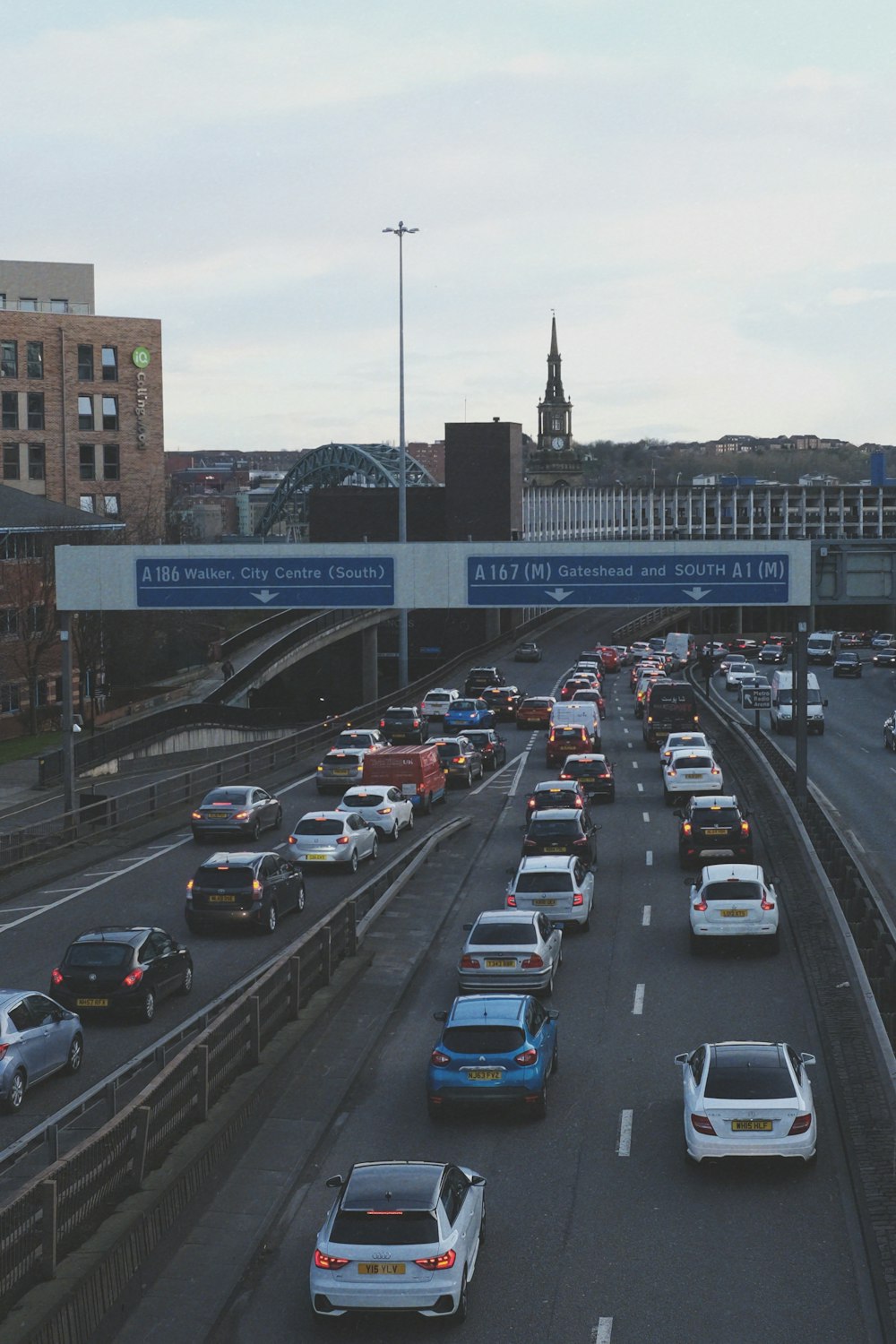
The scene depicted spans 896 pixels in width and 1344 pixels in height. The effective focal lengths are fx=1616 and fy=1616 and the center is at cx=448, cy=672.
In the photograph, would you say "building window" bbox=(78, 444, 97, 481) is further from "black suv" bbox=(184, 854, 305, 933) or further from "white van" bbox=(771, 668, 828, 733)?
"black suv" bbox=(184, 854, 305, 933)

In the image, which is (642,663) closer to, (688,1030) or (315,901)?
(315,901)

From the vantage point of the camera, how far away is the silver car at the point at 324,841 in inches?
1414

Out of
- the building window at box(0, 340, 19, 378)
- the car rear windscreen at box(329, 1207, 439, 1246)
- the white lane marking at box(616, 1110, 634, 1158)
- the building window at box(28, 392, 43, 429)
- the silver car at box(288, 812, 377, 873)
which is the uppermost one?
the building window at box(0, 340, 19, 378)

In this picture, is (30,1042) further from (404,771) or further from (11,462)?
(11,462)

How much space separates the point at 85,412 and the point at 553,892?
70.4m

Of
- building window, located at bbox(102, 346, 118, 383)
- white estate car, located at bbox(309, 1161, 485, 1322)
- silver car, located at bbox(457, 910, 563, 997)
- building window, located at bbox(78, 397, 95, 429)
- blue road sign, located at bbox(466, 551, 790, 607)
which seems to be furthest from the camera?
building window, located at bbox(102, 346, 118, 383)

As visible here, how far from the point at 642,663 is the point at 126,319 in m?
36.1

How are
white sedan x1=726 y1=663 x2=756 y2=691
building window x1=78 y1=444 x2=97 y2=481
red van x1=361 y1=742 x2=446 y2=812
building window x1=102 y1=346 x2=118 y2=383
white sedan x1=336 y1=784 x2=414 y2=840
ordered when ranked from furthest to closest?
1. building window x1=78 y1=444 x2=97 y2=481
2. building window x1=102 y1=346 x2=118 y2=383
3. white sedan x1=726 y1=663 x2=756 y2=691
4. red van x1=361 y1=742 x2=446 y2=812
5. white sedan x1=336 y1=784 x2=414 y2=840

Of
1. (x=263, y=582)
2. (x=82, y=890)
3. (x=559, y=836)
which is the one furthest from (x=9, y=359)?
(x=559, y=836)

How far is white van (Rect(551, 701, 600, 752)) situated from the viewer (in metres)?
58.8

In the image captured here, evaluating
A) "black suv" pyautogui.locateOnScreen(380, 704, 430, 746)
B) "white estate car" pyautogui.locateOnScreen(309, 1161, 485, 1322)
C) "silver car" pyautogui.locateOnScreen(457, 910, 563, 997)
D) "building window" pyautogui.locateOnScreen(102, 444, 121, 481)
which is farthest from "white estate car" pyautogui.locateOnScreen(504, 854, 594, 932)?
"building window" pyautogui.locateOnScreen(102, 444, 121, 481)

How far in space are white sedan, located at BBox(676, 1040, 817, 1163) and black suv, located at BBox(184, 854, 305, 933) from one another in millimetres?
13173

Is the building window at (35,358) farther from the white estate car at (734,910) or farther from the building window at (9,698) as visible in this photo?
the white estate car at (734,910)

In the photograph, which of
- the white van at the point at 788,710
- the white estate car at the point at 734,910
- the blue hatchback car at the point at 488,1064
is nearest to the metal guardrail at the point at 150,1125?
the blue hatchback car at the point at 488,1064
